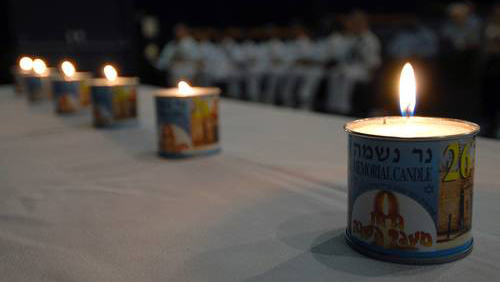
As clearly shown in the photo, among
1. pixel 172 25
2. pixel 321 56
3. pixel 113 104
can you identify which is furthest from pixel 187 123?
pixel 172 25

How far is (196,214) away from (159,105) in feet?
0.83

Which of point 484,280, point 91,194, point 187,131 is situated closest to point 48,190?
point 91,194

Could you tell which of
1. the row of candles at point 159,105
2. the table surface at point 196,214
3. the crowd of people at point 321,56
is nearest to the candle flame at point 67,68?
the row of candles at point 159,105

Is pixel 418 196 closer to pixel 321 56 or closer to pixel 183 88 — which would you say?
pixel 183 88

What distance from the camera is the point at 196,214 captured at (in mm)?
436

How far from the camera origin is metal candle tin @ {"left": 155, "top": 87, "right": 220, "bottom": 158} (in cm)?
63

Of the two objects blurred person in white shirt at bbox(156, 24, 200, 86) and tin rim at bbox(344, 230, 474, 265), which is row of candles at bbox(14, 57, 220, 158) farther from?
blurred person in white shirt at bbox(156, 24, 200, 86)

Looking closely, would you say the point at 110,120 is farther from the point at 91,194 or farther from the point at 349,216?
the point at 349,216

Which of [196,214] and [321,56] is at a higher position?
[321,56]

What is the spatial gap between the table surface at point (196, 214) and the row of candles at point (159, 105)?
0.03 m

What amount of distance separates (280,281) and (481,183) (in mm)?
314

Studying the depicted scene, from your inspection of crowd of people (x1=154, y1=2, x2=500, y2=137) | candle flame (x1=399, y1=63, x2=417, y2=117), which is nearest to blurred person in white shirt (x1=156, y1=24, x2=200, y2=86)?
crowd of people (x1=154, y1=2, x2=500, y2=137)

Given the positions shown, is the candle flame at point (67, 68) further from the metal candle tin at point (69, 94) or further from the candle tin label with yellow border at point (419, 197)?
the candle tin label with yellow border at point (419, 197)

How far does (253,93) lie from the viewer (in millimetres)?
5012
